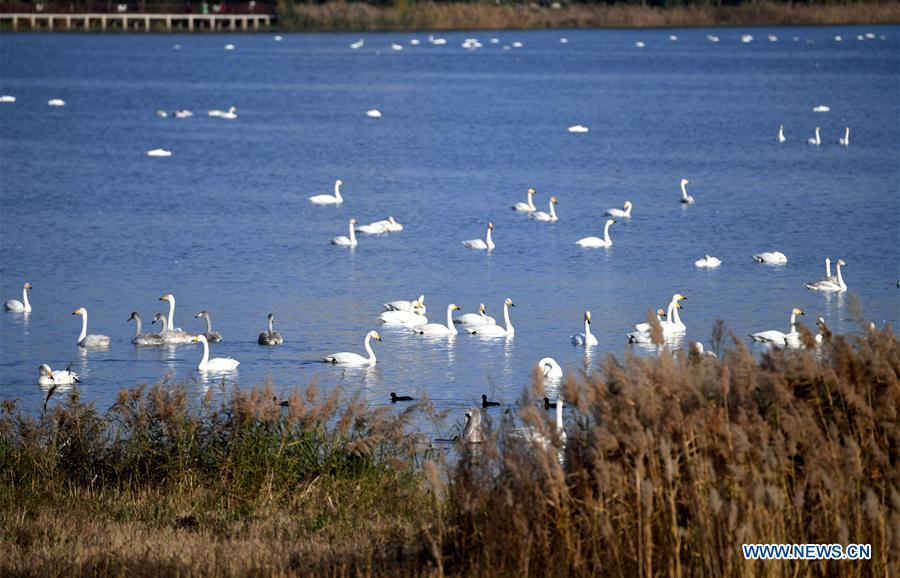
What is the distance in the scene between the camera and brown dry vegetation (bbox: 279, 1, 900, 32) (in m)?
97.8

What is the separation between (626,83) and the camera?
69.2 m

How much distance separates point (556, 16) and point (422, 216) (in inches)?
3184

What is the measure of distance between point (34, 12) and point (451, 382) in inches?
3461

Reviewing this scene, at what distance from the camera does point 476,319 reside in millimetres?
17500

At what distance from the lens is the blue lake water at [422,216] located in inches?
672

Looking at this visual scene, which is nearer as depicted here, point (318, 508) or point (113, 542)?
point (113, 542)

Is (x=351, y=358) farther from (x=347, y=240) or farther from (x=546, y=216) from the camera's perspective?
(x=546, y=216)

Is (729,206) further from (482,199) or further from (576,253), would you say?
(576,253)

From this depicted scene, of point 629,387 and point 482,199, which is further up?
point 629,387

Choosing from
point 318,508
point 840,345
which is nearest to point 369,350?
point 318,508

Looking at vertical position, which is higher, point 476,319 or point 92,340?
point 476,319

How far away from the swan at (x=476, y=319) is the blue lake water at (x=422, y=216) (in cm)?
23

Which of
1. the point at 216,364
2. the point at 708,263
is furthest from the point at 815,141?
the point at 216,364

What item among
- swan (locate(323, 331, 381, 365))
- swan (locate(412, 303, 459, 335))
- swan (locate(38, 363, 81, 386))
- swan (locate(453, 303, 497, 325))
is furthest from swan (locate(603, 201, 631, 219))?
swan (locate(38, 363, 81, 386))
